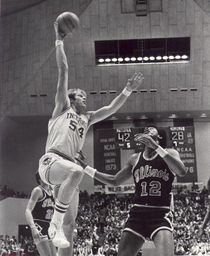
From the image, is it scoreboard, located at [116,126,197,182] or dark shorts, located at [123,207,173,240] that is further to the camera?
scoreboard, located at [116,126,197,182]

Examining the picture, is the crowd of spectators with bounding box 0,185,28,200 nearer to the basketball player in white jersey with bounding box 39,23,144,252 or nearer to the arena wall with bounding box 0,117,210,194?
the arena wall with bounding box 0,117,210,194

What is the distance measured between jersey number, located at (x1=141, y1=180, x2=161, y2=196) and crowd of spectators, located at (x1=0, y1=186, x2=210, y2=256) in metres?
3.82

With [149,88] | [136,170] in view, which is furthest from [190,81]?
[136,170]

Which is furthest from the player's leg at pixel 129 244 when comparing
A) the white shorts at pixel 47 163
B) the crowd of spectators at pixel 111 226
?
the crowd of spectators at pixel 111 226

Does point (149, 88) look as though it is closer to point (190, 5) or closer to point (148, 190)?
point (190, 5)

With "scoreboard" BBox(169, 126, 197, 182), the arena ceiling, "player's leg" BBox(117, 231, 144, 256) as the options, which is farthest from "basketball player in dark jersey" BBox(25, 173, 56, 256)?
"scoreboard" BBox(169, 126, 197, 182)

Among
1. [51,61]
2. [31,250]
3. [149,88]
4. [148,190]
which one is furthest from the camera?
[149,88]

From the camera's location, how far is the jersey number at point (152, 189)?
549 centimetres

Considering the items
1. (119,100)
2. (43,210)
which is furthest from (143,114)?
(119,100)

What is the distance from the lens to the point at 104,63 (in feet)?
49.2

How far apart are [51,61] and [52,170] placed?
7.58 metres

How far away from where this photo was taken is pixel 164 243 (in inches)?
199

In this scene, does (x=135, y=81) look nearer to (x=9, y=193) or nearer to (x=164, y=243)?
(x=164, y=243)

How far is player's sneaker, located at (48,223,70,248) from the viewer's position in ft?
16.5
